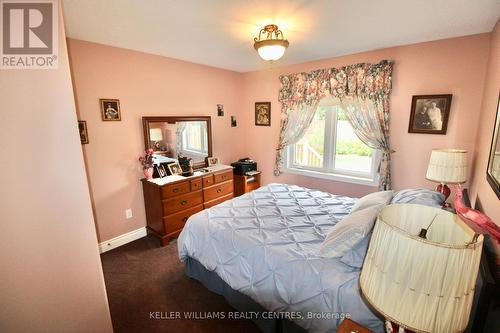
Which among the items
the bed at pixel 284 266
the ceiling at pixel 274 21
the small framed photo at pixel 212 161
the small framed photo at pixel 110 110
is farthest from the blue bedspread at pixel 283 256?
the ceiling at pixel 274 21

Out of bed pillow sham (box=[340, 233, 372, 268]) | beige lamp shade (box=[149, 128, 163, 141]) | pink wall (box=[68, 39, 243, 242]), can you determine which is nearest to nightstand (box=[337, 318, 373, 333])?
bed pillow sham (box=[340, 233, 372, 268])

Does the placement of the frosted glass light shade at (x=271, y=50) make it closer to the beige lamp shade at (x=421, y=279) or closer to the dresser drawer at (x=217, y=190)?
the beige lamp shade at (x=421, y=279)

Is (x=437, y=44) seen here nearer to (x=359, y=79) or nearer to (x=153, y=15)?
(x=359, y=79)

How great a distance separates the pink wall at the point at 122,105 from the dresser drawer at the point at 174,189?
1.69 ft

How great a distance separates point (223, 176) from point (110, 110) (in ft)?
5.82

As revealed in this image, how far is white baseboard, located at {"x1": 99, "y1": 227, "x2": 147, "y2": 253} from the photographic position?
2782mm

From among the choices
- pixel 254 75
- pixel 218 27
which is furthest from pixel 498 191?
pixel 254 75

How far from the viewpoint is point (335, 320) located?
4.38 ft

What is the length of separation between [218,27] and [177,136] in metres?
1.71

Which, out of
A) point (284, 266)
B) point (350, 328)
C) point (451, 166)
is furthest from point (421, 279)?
point (451, 166)

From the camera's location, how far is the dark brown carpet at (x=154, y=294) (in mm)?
1812

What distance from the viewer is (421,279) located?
622 millimetres

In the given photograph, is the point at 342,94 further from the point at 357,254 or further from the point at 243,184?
the point at 357,254

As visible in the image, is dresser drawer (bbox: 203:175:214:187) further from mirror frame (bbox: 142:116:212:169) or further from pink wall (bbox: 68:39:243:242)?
pink wall (bbox: 68:39:243:242)
